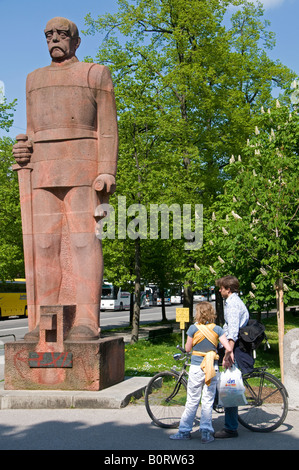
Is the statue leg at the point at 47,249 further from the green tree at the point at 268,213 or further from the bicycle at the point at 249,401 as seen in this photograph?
the green tree at the point at 268,213

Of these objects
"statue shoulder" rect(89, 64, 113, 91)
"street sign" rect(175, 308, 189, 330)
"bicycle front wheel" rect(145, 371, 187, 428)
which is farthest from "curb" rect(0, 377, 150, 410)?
"street sign" rect(175, 308, 189, 330)

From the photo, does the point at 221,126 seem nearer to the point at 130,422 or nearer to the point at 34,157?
the point at 34,157

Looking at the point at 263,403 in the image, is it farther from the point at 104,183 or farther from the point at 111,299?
the point at 111,299

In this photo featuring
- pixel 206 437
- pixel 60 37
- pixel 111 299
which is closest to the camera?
pixel 206 437

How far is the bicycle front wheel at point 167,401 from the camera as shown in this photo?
6.59 m

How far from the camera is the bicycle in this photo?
6449 mm

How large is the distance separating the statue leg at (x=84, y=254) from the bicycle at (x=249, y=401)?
6.77 feet

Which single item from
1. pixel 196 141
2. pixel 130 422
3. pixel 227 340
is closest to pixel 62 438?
pixel 130 422

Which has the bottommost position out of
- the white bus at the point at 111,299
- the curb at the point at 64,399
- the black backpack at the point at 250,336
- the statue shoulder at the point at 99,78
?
the white bus at the point at 111,299

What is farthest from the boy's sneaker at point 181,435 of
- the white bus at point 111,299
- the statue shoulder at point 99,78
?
the white bus at point 111,299

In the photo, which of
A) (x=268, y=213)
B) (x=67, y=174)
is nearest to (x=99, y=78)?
(x=67, y=174)

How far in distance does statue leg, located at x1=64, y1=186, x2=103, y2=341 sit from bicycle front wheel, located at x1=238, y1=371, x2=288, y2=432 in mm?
2697

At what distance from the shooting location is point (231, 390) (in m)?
6.09

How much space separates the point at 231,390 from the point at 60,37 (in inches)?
228
